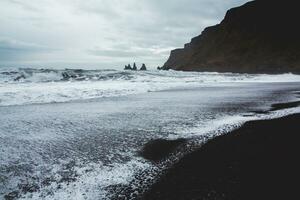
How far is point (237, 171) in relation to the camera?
3.11 meters

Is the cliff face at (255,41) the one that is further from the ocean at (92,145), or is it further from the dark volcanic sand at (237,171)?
the dark volcanic sand at (237,171)

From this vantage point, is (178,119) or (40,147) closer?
(40,147)

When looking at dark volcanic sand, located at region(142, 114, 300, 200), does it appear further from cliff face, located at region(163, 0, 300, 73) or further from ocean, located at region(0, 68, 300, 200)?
cliff face, located at region(163, 0, 300, 73)

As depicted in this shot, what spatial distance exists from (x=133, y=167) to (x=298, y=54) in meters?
81.7

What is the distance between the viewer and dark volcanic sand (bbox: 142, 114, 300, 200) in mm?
2557

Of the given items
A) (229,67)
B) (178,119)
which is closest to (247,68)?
(229,67)

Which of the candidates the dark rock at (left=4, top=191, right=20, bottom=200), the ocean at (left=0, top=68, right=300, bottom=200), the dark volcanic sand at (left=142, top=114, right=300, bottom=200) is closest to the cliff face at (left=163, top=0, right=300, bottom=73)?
→ the ocean at (left=0, top=68, right=300, bottom=200)

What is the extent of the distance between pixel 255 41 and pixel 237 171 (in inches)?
3613

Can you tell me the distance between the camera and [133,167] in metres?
3.31

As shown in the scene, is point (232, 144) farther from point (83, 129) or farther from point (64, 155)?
point (83, 129)

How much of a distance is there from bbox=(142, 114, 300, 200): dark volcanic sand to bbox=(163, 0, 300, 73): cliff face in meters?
73.9

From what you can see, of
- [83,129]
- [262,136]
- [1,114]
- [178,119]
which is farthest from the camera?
[1,114]

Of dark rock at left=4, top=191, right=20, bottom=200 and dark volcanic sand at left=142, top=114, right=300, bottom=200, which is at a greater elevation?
dark volcanic sand at left=142, top=114, right=300, bottom=200

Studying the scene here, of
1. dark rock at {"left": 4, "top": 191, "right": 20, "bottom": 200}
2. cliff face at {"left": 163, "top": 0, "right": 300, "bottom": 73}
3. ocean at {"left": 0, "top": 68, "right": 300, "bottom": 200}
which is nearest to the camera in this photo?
dark rock at {"left": 4, "top": 191, "right": 20, "bottom": 200}
